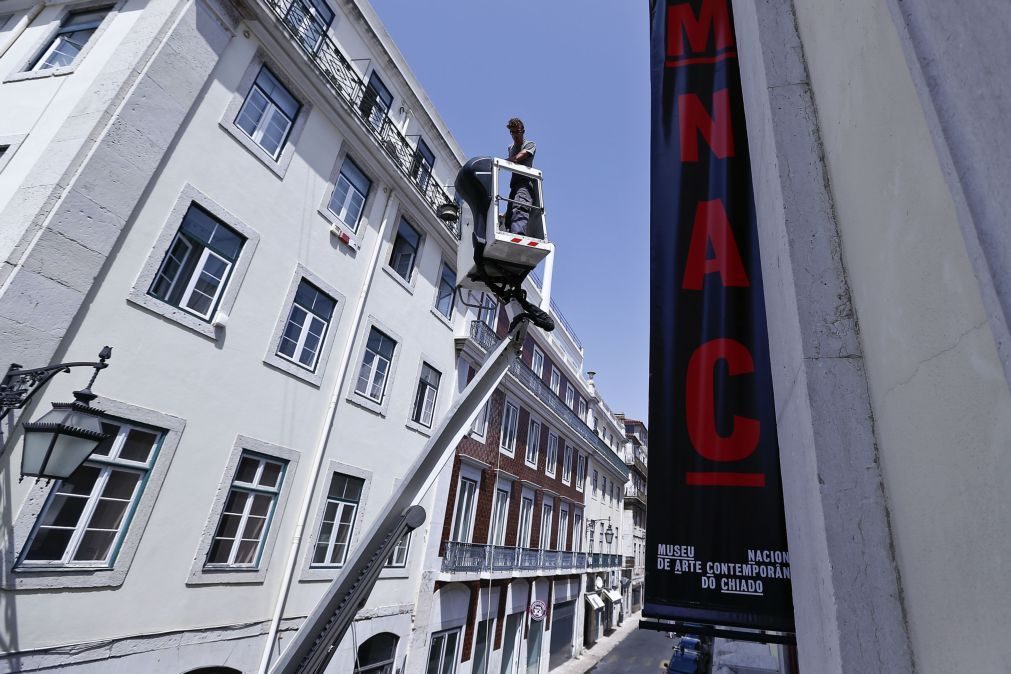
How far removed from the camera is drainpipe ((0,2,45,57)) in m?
7.91

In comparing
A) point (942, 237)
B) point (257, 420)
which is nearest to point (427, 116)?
point (257, 420)

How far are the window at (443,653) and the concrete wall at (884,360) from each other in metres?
13.5

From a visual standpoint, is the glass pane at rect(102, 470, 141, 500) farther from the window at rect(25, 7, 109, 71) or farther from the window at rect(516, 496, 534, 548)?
the window at rect(516, 496, 534, 548)

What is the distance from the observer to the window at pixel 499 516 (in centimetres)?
1655

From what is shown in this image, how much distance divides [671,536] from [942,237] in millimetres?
1964

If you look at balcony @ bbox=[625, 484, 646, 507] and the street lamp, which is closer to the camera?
the street lamp

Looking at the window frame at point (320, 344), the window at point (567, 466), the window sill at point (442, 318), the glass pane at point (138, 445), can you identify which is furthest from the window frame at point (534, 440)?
the glass pane at point (138, 445)

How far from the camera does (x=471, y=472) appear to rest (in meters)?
15.4

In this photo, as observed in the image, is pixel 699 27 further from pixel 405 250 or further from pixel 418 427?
pixel 418 427

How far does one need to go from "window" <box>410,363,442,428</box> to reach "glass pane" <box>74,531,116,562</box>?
6745mm

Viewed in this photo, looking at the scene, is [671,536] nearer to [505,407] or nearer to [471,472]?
[471,472]

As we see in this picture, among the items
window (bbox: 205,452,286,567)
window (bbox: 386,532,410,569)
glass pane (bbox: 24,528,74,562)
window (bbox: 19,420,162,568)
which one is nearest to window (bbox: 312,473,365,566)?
window (bbox: 205,452,286,567)

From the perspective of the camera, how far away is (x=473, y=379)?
4676 mm

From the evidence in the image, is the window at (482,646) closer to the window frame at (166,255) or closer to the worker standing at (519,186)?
the window frame at (166,255)
